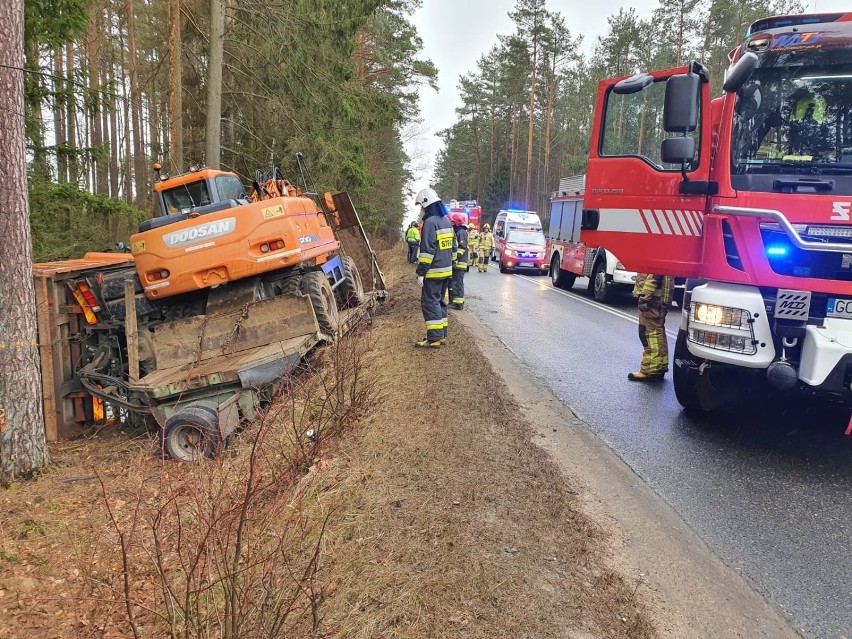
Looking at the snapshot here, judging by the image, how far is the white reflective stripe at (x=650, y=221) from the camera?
4.93m

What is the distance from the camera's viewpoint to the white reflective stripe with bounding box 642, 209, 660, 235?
16.2 feet

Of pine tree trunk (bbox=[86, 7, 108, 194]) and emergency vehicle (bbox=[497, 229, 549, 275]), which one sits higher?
pine tree trunk (bbox=[86, 7, 108, 194])

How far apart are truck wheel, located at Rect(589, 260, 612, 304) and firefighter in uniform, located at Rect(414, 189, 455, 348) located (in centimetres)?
693

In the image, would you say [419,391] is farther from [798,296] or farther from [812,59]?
[812,59]

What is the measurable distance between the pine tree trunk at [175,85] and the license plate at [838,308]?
14036 millimetres

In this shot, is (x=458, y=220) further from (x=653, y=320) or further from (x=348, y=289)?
(x=653, y=320)

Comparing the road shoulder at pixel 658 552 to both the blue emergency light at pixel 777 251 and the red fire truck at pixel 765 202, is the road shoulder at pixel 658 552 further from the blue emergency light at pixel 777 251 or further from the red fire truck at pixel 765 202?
the blue emergency light at pixel 777 251

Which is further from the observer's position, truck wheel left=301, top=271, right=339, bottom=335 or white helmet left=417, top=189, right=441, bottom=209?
white helmet left=417, top=189, right=441, bottom=209

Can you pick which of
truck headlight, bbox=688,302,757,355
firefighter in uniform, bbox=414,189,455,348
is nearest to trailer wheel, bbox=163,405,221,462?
firefighter in uniform, bbox=414,189,455,348

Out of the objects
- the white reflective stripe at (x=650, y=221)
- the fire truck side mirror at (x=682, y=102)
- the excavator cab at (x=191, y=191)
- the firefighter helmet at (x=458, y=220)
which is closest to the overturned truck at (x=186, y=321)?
→ the excavator cab at (x=191, y=191)

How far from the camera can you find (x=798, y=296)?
399cm

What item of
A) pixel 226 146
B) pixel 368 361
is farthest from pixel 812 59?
pixel 226 146

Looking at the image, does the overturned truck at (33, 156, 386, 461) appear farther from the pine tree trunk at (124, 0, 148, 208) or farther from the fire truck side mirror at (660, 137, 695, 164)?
the pine tree trunk at (124, 0, 148, 208)

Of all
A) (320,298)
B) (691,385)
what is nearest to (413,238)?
(320,298)
